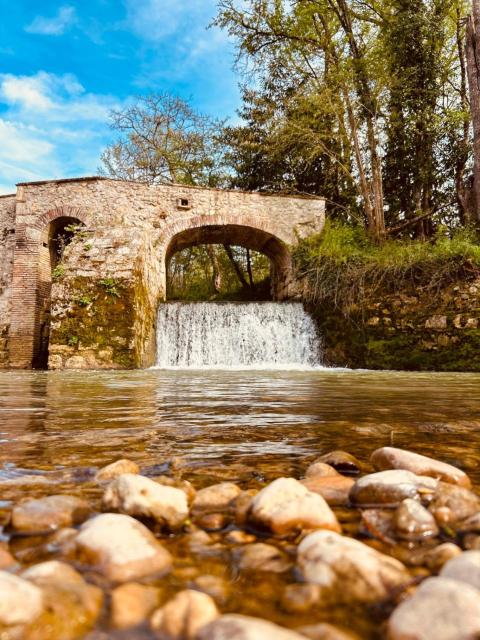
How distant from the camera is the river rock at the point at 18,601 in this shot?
0.53 metres

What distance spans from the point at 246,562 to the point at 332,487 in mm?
425

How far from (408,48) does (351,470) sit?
15810 mm

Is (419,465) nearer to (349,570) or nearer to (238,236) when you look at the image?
(349,570)

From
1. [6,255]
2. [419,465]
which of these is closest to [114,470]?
[419,465]

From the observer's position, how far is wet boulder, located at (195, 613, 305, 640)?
464 millimetres

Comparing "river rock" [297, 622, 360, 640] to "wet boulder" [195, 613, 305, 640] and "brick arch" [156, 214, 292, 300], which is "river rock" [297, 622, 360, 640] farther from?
"brick arch" [156, 214, 292, 300]

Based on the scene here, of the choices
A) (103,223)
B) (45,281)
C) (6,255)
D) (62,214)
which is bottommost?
(45,281)

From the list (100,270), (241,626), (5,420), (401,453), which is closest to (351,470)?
(401,453)

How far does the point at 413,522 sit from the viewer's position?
85cm

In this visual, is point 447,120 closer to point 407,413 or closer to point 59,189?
point 59,189

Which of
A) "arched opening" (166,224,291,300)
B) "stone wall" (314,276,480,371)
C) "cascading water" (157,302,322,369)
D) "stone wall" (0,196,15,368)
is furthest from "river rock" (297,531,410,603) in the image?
"stone wall" (0,196,15,368)

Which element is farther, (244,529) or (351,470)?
(351,470)

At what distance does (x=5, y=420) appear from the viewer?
217cm

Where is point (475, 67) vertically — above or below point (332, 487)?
above
